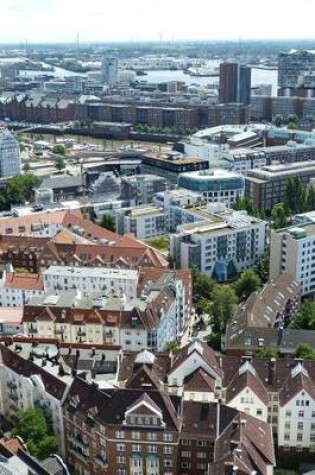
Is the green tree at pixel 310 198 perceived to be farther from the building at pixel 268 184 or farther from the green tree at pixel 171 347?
the green tree at pixel 171 347

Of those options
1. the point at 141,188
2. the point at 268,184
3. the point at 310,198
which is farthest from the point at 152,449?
the point at 268,184

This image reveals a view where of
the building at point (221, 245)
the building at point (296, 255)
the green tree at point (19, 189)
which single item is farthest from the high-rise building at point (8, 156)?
the building at point (296, 255)

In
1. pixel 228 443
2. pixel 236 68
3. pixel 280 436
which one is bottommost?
pixel 280 436

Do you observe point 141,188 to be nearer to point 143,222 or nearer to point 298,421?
point 143,222

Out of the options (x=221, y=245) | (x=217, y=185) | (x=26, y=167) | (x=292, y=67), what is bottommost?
(x=221, y=245)

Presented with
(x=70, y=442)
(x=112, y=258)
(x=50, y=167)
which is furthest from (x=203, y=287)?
(x=50, y=167)

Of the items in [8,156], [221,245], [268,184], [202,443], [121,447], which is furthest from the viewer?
[8,156]

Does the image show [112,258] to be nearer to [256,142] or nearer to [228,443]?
[228,443]

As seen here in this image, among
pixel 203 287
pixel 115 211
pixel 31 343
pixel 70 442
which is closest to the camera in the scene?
pixel 70 442
